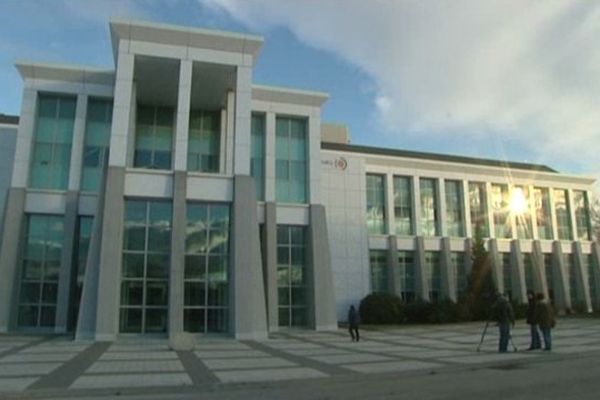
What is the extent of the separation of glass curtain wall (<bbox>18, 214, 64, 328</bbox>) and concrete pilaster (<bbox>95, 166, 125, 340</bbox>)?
7131mm

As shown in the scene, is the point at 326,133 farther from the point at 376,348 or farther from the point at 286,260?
the point at 376,348

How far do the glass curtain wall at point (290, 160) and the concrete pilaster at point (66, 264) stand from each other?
38.0 ft

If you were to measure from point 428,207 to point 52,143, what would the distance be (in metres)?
29.0

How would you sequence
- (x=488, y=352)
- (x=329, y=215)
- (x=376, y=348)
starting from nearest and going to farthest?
(x=488, y=352), (x=376, y=348), (x=329, y=215)

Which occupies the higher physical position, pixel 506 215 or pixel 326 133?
pixel 326 133

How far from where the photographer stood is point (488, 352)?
60.7 ft

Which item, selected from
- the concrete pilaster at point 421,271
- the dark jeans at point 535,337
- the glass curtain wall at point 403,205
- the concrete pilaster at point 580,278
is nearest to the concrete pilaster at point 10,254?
the dark jeans at point 535,337

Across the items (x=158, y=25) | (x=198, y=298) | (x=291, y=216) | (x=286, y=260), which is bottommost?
(x=198, y=298)

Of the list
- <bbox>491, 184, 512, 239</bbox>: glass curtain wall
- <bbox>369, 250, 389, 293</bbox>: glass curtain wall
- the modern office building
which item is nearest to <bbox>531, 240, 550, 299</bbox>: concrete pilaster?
<bbox>491, 184, 512, 239</bbox>: glass curtain wall

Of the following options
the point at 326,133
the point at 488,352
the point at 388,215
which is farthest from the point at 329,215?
the point at 488,352

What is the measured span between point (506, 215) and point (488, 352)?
1363 inches

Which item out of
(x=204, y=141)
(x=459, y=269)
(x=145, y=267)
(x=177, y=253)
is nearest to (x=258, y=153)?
(x=204, y=141)

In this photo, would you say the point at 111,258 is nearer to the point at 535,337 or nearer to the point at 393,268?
the point at 535,337

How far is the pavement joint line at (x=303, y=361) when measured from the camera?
47.2 feet
